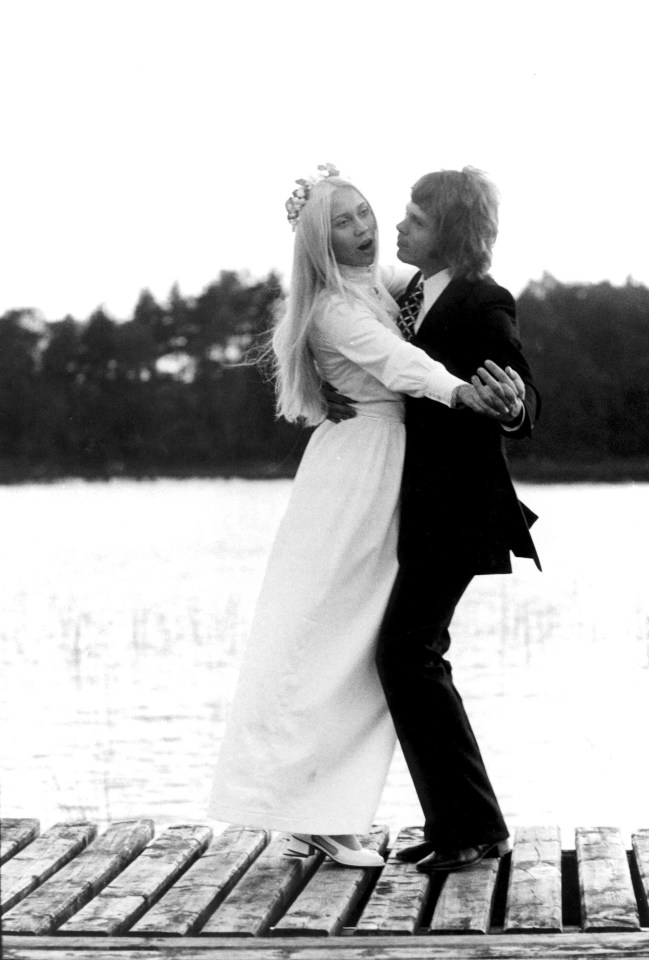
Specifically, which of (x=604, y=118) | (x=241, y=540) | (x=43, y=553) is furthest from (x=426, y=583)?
(x=241, y=540)

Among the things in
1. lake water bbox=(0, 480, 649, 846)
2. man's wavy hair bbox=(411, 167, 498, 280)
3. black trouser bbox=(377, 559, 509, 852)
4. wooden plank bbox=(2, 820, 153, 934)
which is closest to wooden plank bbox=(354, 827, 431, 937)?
black trouser bbox=(377, 559, 509, 852)

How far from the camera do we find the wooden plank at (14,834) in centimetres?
401

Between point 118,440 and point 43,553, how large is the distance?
2035mm

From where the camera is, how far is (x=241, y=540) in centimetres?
2408

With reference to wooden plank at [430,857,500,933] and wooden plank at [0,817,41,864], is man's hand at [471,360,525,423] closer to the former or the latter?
→ wooden plank at [430,857,500,933]

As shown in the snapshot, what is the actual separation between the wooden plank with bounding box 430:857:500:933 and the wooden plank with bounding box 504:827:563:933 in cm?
5

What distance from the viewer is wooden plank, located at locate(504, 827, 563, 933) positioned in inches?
125

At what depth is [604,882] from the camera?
3566 mm

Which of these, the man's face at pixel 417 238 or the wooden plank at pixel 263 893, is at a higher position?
the man's face at pixel 417 238

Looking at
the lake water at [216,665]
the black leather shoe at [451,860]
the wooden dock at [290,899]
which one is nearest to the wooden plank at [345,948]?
the wooden dock at [290,899]

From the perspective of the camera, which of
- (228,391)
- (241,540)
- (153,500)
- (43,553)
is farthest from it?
(153,500)

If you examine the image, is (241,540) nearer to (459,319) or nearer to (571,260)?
(571,260)

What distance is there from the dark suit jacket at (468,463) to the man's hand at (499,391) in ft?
0.47

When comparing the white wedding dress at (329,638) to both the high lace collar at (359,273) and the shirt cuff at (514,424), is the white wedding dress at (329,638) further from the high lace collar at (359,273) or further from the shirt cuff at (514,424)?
the shirt cuff at (514,424)
